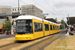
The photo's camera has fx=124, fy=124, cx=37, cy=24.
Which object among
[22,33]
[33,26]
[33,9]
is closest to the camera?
[22,33]

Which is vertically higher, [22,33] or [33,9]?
[33,9]

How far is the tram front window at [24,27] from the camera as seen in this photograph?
14.2 m

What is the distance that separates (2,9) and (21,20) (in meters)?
65.0

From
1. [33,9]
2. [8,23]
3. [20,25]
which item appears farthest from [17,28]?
[33,9]

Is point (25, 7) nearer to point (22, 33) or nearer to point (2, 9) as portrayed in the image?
point (2, 9)

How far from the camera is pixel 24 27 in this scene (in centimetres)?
1430

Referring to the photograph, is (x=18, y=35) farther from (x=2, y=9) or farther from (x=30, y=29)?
(x=2, y=9)

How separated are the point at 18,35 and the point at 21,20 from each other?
181 centimetres

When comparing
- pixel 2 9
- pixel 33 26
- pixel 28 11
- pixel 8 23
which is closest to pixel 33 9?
pixel 28 11

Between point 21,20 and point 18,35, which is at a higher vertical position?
point 21,20

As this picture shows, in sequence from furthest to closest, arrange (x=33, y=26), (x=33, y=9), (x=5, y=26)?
1. (x=33, y=9)
2. (x=5, y=26)
3. (x=33, y=26)

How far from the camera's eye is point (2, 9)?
76.1m

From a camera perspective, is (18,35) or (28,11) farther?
(28,11)

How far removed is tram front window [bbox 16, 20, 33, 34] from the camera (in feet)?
46.7
